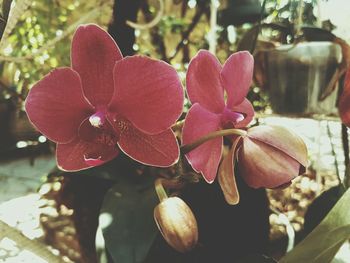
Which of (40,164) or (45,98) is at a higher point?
(45,98)

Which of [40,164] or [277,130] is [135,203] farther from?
[40,164]

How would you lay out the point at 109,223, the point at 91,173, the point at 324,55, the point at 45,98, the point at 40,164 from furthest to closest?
the point at 40,164 → the point at 324,55 → the point at 91,173 → the point at 109,223 → the point at 45,98

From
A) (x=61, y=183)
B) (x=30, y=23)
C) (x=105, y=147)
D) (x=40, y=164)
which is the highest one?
(x=105, y=147)

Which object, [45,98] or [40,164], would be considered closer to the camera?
[45,98]

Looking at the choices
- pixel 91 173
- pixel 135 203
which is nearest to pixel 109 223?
pixel 135 203

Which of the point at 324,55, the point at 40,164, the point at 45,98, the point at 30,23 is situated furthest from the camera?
the point at 40,164

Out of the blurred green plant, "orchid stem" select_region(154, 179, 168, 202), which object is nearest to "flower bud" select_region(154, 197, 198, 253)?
"orchid stem" select_region(154, 179, 168, 202)

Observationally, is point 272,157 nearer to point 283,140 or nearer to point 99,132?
point 283,140
